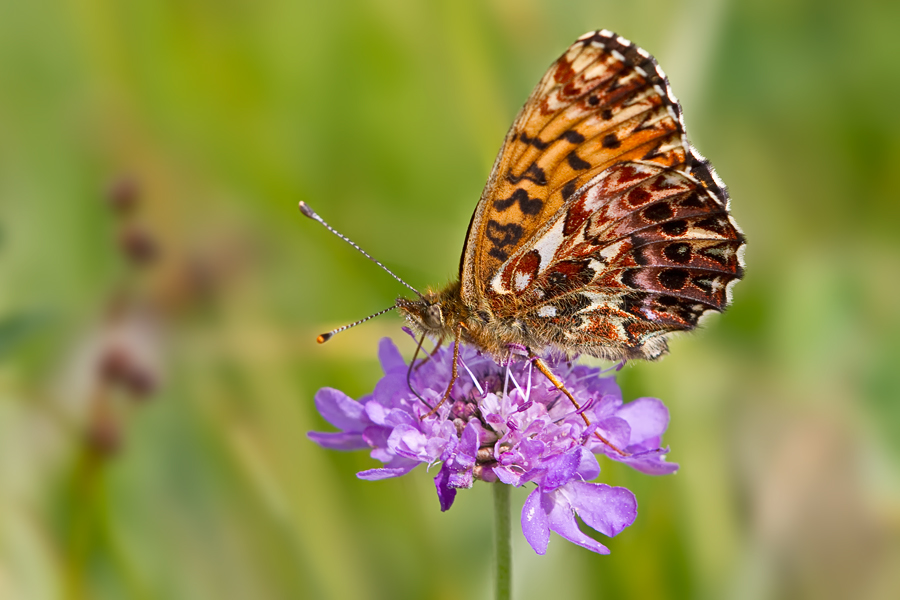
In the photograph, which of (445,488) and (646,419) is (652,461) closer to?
(646,419)

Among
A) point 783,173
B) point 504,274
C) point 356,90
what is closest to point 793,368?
point 783,173

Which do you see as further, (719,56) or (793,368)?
(719,56)

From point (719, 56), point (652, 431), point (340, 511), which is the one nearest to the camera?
point (652, 431)

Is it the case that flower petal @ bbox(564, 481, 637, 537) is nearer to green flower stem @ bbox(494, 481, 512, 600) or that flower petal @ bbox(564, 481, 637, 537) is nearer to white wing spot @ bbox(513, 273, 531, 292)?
green flower stem @ bbox(494, 481, 512, 600)

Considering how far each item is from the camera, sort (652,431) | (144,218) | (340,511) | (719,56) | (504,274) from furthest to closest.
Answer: (719,56)
(144,218)
(340,511)
(504,274)
(652,431)

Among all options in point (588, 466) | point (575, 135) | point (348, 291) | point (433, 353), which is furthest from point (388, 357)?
point (348, 291)

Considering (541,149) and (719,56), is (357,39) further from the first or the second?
(541,149)
